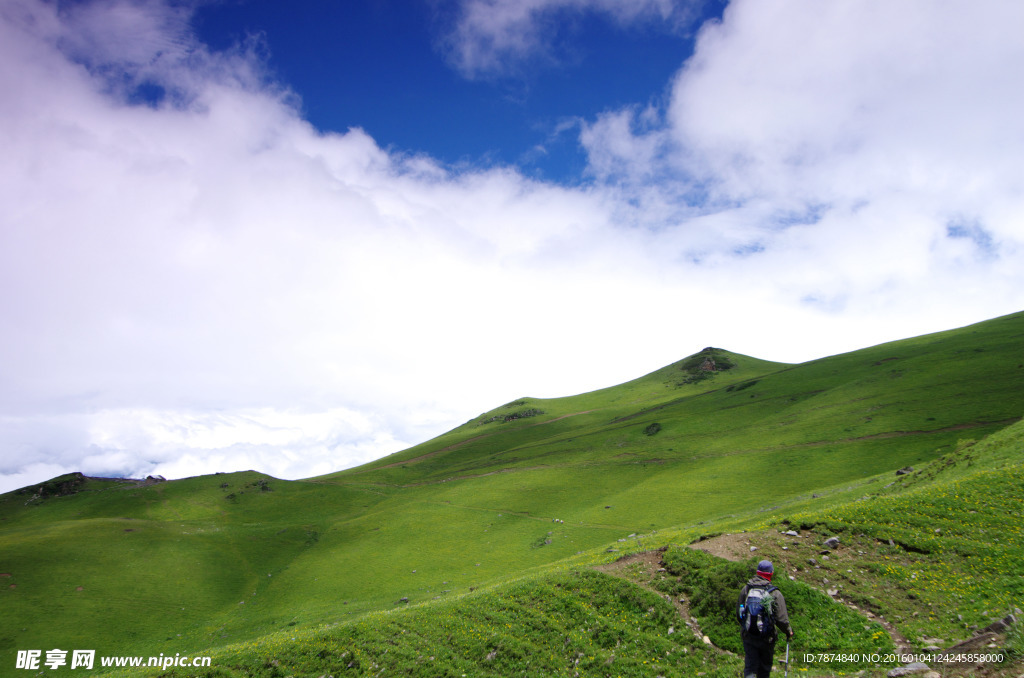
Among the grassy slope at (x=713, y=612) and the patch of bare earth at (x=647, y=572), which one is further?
the patch of bare earth at (x=647, y=572)

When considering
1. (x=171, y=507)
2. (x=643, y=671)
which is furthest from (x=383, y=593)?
(x=171, y=507)

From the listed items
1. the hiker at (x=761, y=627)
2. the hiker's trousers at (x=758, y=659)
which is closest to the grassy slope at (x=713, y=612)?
the hiker's trousers at (x=758, y=659)

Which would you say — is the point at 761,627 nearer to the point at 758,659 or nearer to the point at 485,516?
the point at 758,659

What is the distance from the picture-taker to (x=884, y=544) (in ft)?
68.5

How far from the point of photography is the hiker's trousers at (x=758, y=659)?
12.4 m

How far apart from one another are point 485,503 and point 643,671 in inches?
2622

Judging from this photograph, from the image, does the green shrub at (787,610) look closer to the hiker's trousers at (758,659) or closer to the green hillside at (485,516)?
the green hillside at (485,516)

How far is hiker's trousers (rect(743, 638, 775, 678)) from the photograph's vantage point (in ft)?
40.8

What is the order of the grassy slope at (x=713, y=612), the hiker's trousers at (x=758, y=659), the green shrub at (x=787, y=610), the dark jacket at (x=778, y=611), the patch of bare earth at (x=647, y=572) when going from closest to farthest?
the dark jacket at (x=778, y=611)
the hiker's trousers at (x=758, y=659)
the green shrub at (x=787, y=610)
the grassy slope at (x=713, y=612)
the patch of bare earth at (x=647, y=572)

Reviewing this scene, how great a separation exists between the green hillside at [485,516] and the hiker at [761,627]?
14.6 ft

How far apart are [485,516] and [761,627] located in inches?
2540

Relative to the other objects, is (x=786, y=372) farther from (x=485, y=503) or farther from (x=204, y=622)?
(x=204, y=622)

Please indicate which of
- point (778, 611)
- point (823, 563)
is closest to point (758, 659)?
point (778, 611)
